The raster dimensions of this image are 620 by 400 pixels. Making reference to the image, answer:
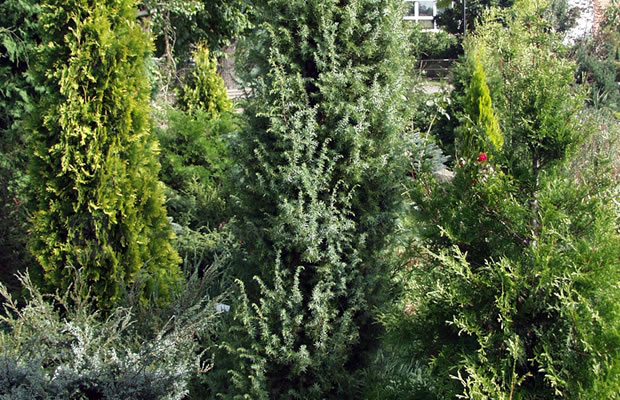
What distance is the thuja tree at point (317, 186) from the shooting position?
247 centimetres

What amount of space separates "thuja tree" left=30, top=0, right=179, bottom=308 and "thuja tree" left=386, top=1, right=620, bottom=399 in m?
2.18

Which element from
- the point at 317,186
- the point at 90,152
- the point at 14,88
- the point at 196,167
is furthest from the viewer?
the point at 196,167

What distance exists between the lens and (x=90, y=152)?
11.5 feet

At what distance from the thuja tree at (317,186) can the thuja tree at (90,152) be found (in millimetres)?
1324

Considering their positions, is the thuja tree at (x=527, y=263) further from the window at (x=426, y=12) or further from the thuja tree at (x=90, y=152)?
the window at (x=426, y=12)

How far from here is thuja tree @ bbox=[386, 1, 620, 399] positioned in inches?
73.4

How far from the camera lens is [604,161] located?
Answer: 2.01 metres

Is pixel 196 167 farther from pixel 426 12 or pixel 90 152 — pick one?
pixel 426 12

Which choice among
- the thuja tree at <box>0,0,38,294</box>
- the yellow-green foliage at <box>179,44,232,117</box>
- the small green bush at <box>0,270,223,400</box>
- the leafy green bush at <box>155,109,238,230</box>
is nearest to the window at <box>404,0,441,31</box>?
the yellow-green foliage at <box>179,44,232,117</box>

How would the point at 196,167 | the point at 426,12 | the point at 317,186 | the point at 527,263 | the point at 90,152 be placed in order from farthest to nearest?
1. the point at 426,12
2. the point at 196,167
3. the point at 90,152
4. the point at 317,186
5. the point at 527,263

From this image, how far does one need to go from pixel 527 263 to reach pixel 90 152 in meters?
2.80

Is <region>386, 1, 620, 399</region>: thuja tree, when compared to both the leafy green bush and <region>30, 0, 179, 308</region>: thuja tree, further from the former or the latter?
the leafy green bush

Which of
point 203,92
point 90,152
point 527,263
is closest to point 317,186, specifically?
point 527,263

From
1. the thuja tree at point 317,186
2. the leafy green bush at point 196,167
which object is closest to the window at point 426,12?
the leafy green bush at point 196,167
